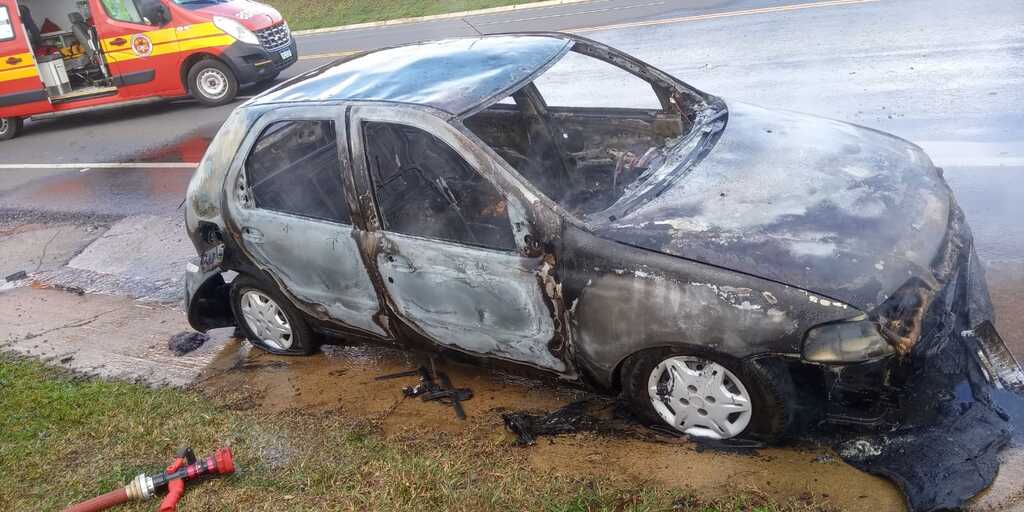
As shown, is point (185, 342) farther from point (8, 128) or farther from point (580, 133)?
point (8, 128)

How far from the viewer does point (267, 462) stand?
13.9 ft

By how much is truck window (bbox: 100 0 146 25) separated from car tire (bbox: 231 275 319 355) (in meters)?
9.02

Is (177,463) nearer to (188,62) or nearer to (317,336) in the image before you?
(317,336)

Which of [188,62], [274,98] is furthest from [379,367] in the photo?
[188,62]

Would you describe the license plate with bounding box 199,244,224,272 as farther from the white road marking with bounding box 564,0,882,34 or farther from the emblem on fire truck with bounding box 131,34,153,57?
the white road marking with bounding box 564,0,882,34

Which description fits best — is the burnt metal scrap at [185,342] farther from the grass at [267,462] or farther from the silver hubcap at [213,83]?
the silver hubcap at [213,83]

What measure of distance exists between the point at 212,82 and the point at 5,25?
3140mm

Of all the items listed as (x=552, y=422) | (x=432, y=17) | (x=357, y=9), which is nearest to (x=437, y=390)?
(x=552, y=422)

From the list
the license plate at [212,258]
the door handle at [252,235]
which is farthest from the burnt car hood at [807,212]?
the license plate at [212,258]

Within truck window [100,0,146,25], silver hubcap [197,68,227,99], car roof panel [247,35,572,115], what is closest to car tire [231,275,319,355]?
car roof panel [247,35,572,115]

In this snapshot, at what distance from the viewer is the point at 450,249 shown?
4047 millimetres

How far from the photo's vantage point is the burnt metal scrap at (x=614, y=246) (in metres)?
3.41

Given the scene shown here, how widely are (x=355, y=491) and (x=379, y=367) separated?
1315 mm

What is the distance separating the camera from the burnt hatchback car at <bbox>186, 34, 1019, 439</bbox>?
3.41 m
